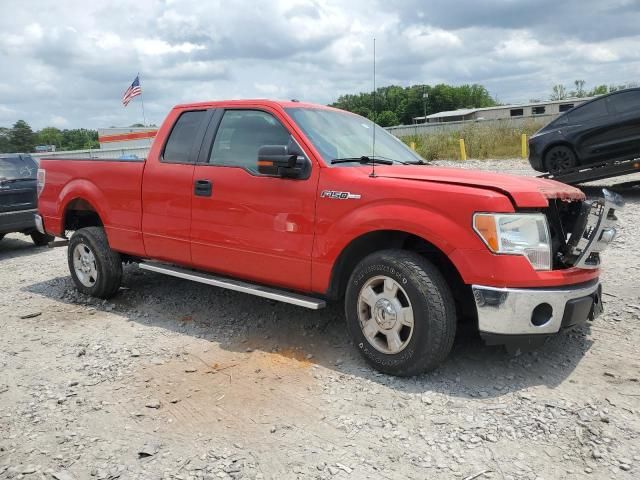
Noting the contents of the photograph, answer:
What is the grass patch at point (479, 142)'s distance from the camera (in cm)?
2278

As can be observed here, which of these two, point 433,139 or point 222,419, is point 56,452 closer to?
point 222,419

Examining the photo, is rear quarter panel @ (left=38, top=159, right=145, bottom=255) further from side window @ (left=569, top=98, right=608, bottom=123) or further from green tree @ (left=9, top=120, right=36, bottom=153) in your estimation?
green tree @ (left=9, top=120, right=36, bottom=153)

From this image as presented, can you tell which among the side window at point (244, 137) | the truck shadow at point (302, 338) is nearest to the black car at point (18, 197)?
the truck shadow at point (302, 338)

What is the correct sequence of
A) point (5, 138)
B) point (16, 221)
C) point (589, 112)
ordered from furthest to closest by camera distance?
1. point (5, 138)
2. point (589, 112)
3. point (16, 221)

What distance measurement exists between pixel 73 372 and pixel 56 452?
1125 millimetres

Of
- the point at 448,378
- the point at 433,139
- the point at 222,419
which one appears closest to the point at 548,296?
the point at 448,378

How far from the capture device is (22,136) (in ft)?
149

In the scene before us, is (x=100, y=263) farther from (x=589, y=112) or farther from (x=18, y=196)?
(x=589, y=112)

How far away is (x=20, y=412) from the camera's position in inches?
142

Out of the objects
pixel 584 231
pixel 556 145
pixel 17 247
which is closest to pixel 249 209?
pixel 584 231

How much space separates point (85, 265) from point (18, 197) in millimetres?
4243

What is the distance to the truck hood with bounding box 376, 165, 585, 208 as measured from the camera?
11.3 ft

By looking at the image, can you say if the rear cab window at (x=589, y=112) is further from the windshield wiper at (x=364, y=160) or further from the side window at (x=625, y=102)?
the windshield wiper at (x=364, y=160)

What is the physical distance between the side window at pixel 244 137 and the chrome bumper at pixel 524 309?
1.98 metres
